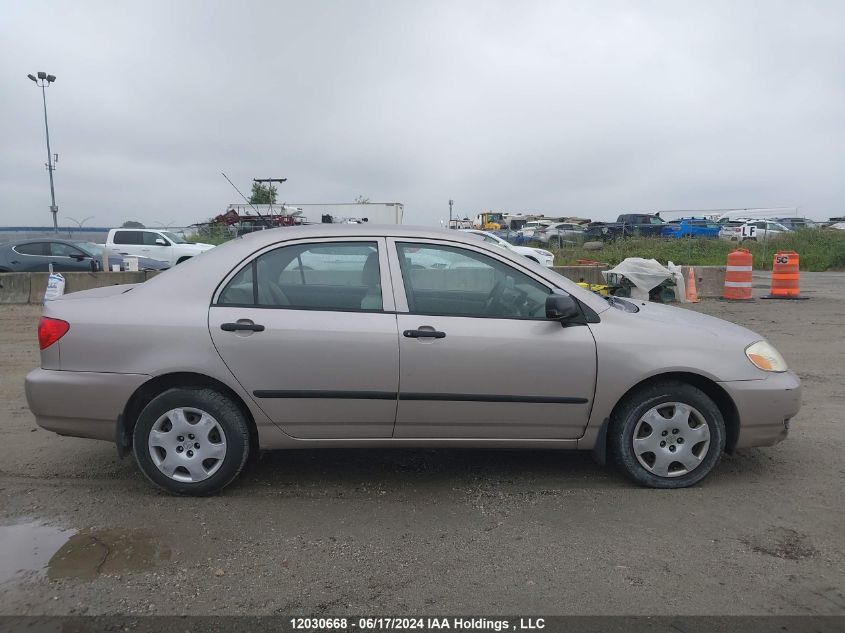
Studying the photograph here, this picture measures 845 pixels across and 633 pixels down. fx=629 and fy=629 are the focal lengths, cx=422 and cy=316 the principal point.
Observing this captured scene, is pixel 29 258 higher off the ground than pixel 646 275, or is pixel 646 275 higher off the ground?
pixel 29 258

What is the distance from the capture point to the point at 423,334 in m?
3.62

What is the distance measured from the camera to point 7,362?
25.1ft

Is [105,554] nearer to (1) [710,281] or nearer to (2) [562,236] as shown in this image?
(1) [710,281]

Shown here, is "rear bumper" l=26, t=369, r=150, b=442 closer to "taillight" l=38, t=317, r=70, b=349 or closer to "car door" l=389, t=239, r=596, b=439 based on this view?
"taillight" l=38, t=317, r=70, b=349

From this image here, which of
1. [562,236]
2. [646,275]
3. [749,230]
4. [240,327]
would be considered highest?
[749,230]

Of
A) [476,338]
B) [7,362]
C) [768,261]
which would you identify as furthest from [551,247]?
[476,338]

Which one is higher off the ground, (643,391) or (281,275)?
(281,275)

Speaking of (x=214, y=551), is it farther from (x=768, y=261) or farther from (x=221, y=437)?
(x=768, y=261)

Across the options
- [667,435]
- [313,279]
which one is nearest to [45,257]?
[313,279]

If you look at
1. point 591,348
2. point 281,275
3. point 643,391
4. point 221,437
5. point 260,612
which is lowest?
point 260,612

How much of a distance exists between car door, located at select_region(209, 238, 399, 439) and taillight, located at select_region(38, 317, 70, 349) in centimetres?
88

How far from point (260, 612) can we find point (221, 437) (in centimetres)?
127

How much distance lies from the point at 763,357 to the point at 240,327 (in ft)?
10.4

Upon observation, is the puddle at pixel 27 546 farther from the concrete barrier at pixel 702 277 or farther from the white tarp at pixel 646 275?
the concrete barrier at pixel 702 277
